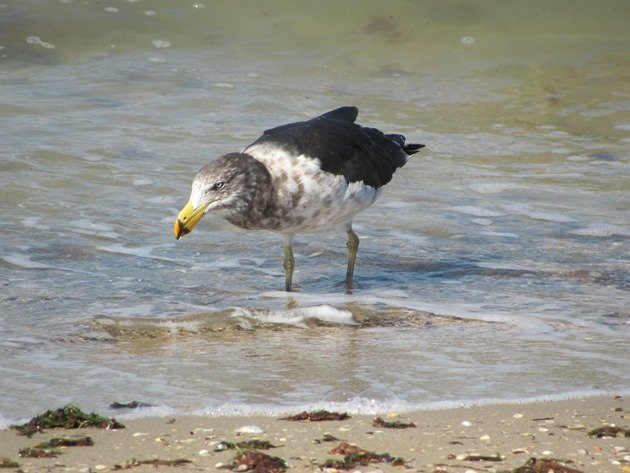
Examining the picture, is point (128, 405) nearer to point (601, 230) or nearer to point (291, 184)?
point (291, 184)

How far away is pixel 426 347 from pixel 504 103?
27.7ft

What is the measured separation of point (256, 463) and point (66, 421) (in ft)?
3.00

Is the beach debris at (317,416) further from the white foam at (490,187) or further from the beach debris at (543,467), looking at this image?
the white foam at (490,187)

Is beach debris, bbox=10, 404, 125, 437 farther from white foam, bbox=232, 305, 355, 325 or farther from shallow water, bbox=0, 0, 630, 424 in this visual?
white foam, bbox=232, 305, 355, 325

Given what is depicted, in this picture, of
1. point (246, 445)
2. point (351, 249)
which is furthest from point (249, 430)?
point (351, 249)

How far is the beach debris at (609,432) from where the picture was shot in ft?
13.1

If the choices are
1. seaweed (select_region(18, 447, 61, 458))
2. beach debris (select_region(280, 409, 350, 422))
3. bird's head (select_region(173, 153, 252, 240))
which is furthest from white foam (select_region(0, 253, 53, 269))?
seaweed (select_region(18, 447, 61, 458))

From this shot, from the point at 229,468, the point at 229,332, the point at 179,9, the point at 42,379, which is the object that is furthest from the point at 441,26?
the point at 229,468

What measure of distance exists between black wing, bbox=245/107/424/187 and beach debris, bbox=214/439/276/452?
297cm

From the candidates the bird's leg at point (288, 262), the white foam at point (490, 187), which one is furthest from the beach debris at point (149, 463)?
the white foam at point (490, 187)

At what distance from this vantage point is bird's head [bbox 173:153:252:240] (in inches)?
239

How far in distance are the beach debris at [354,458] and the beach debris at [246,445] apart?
0.82 feet

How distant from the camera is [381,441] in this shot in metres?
3.93

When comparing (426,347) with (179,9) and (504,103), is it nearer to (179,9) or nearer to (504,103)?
(504,103)
